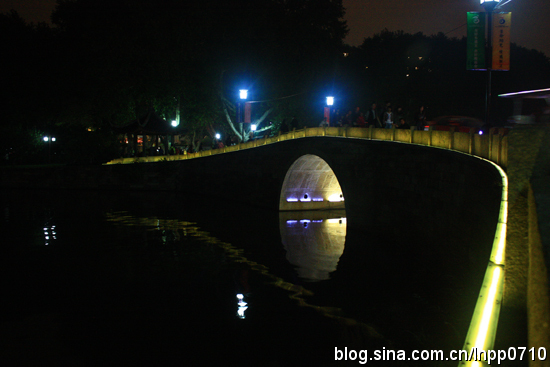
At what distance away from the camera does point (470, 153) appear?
11.9 meters

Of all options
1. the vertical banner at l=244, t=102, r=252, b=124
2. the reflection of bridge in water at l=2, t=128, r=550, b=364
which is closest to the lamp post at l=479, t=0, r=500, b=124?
the reflection of bridge in water at l=2, t=128, r=550, b=364

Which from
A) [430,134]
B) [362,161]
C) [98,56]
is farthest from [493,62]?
[98,56]

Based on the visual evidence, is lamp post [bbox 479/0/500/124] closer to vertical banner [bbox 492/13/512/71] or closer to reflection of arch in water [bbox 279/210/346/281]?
vertical banner [bbox 492/13/512/71]

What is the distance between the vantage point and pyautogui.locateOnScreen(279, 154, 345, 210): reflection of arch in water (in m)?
25.4

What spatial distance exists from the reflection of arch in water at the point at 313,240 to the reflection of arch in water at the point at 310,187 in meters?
0.72

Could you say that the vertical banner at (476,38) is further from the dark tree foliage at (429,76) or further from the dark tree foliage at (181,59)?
the dark tree foliage at (429,76)

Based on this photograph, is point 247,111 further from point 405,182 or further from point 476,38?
point 476,38

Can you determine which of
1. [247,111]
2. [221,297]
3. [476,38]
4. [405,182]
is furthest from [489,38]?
[247,111]

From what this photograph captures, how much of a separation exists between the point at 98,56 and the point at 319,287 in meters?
33.9

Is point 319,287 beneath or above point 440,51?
beneath

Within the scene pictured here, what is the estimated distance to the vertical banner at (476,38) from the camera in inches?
538

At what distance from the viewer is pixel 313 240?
19625 millimetres

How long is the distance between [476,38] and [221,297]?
10.0 meters

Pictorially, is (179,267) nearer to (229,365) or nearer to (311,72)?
(229,365)
